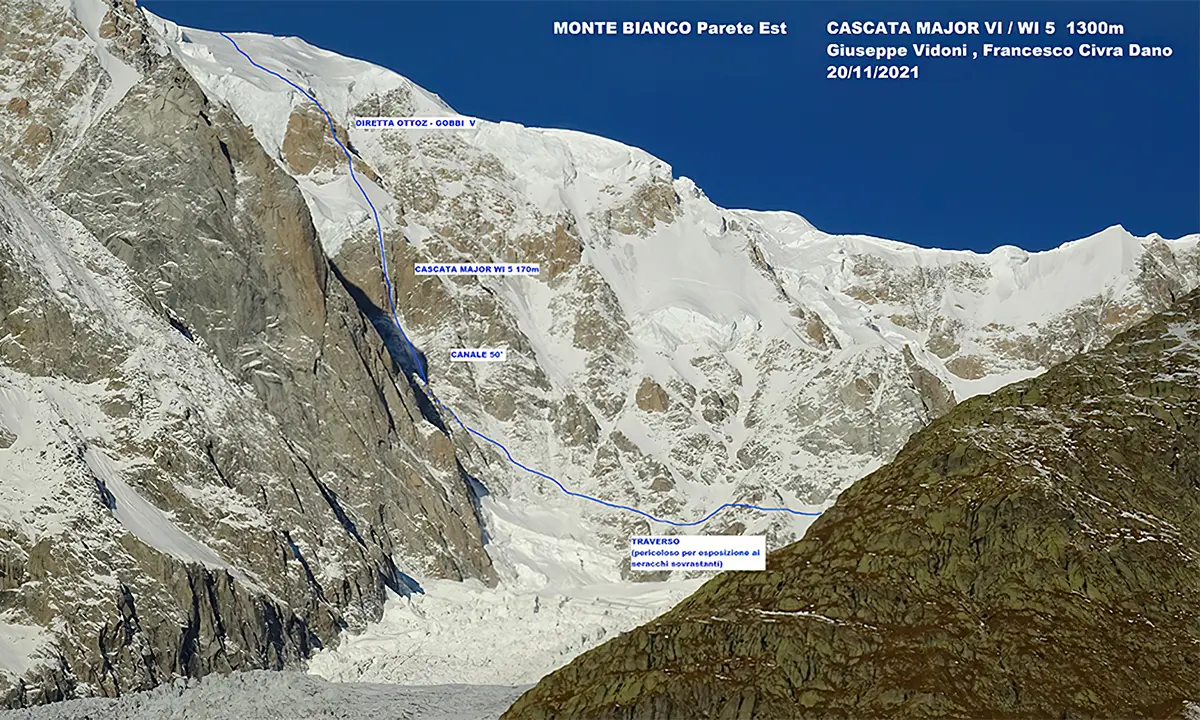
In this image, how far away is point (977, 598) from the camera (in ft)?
168

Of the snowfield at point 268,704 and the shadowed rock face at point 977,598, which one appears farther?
the snowfield at point 268,704

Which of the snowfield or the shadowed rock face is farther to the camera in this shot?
the snowfield

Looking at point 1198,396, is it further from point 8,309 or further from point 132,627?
point 8,309

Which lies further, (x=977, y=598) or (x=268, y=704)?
(x=268, y=704)

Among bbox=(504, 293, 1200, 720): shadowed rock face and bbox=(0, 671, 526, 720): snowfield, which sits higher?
bbox=(504, 293, 1200, 720): shadowed rock face

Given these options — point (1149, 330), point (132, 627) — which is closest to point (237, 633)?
point (132, 627)

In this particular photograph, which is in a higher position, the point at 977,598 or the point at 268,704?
the point at 977,598

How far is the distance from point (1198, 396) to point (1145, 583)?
7597 millimetres

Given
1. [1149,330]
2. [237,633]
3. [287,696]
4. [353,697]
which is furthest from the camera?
[237,633]

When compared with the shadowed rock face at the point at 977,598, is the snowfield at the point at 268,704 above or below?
below

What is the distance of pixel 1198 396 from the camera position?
181 ft

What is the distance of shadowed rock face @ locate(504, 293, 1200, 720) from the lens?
4856 centimetres

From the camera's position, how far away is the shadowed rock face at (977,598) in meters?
48.6

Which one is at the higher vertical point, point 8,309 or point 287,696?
point 8,309
